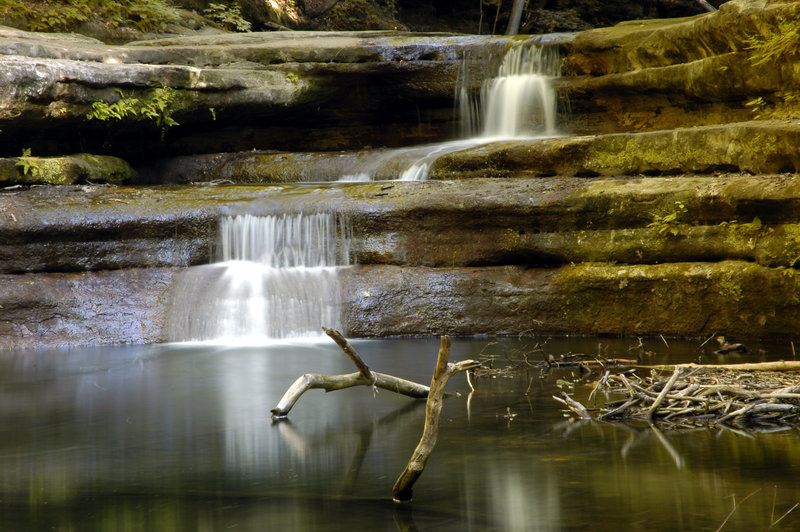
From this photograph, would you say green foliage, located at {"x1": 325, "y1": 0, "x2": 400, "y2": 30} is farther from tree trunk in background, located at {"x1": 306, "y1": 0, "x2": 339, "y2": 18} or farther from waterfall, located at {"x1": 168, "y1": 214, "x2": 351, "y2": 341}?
waterfall, located at {"x1": 168, "y1": 214, "x2": 351, "y2": 341}

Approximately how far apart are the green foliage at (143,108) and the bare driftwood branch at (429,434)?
33.1 feet

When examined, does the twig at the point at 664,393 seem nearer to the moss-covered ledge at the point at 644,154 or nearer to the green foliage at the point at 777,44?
the moss-covered ledge at the point at 644,154

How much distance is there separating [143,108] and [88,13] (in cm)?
484

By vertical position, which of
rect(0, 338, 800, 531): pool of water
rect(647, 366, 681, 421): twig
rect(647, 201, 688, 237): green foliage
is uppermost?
rect(647, 201, 688, 237): green foliage

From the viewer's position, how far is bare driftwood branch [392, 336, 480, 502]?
3.80 m

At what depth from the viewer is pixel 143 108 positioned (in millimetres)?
13008

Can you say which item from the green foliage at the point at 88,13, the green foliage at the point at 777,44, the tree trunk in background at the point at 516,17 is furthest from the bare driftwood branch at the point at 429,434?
the tree trunk in background at the point at 516,17

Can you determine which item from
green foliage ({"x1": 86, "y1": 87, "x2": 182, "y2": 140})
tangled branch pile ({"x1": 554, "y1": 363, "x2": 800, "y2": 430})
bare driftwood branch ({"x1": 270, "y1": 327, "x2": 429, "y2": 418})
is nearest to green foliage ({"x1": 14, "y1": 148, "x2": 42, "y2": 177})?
green foliage ({"x1": 86, "y1": 87, "x2": 182, "y2": 140})

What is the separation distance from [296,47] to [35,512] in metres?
11.5

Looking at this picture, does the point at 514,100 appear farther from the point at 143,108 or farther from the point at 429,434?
the point at 429,434

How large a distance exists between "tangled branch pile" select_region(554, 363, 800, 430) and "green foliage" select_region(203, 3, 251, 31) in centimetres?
1622

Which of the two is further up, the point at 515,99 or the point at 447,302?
the point at 515,99

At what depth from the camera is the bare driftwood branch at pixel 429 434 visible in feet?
12.5

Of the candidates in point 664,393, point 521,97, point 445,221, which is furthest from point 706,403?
→ point 521,97
